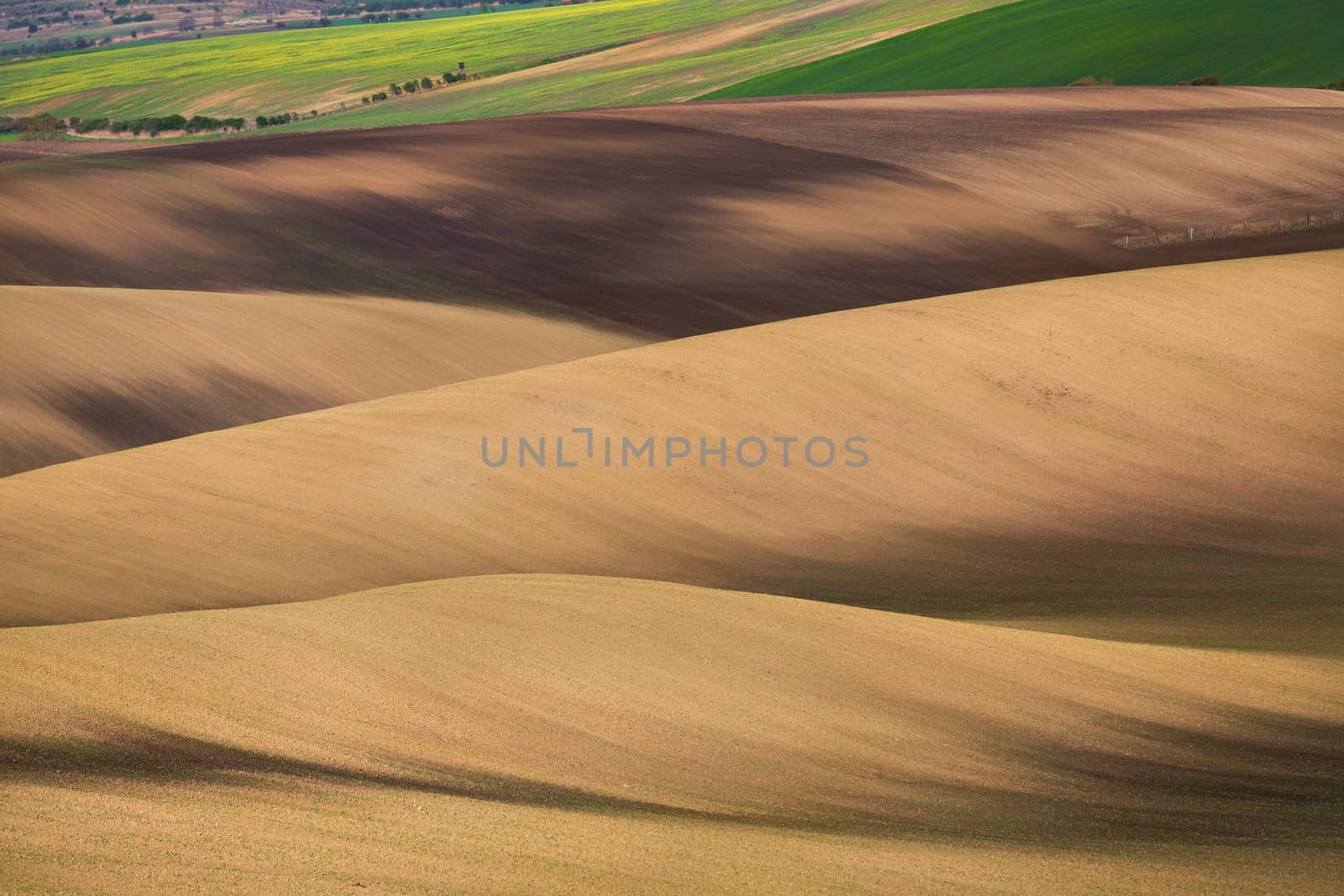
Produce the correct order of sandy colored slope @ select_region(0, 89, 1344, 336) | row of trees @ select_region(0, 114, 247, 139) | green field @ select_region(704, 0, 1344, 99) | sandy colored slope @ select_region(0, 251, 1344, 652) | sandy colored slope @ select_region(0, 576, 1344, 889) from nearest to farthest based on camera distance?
sandy colored slope @ select_region(0, 576, 1344, 889) → sandy colored slope @ select_region(0, 251, 1344, 652) → sandy colored slope @ select_region(0, 89, 1344, 336) → green field @ select_region(704, 0, 1344, 99) → row of trees @ select_region(0, 114, 247, 139)

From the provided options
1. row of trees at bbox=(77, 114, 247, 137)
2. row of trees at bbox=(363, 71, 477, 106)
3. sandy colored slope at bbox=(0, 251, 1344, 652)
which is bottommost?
sandy colored slope at bbox=(0, 251, 1344, 652)

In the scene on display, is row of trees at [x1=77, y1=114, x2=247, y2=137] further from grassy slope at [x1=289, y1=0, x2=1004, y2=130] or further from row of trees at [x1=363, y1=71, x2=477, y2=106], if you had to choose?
row of trees at [x1=363, y1=71, x2=477, y2=106]

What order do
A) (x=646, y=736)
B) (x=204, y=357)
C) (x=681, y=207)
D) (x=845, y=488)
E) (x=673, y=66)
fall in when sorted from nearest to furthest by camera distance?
(x=646, y=736) → (x=845, y=488) → (x=204, y=357) → (x=681, y=207) → (x=673, y=66)

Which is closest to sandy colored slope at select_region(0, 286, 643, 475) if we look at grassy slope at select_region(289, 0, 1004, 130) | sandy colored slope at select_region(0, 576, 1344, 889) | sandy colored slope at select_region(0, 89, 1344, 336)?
sandy colored slope at select_region(0, 89, 1344, 336)

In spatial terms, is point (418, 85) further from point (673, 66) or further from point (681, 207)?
point (681, 207)

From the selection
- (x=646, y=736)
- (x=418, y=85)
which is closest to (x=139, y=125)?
(x=418, y=85)

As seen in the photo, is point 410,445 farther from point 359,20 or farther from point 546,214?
point 359,20

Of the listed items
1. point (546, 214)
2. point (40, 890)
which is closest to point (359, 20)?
point (546, 214)

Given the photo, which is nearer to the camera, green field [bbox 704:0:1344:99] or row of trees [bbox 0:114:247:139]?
green field [bbox 704:0:1344:99]
